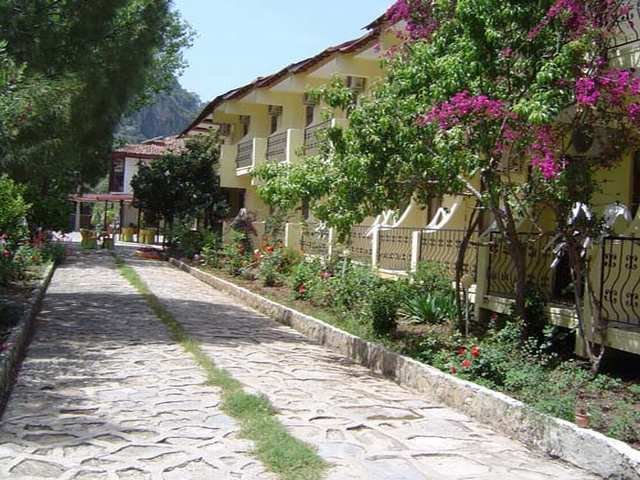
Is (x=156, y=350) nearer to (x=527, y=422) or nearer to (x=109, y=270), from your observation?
(x=527, y=422)

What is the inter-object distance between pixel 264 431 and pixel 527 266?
5766 millimetres

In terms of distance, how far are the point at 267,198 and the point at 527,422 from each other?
4.96m

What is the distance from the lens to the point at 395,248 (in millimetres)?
15570

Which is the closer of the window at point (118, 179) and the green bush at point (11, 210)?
the green bush at point (11, 210)

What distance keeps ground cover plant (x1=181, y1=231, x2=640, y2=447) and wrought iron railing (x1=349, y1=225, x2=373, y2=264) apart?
3.53 ft

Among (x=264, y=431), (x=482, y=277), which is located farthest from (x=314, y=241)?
(x=264, y=431)

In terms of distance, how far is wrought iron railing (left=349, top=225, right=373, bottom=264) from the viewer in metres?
16.5

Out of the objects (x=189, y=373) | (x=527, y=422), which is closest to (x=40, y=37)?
(x=189, y=373)

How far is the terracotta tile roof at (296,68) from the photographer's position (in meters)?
16.9

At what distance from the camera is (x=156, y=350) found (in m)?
10.1

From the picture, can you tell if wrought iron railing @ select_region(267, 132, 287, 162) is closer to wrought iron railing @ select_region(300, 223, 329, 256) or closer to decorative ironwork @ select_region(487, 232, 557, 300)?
wrought iron railing @ select_region(300, 223, 329, 256)

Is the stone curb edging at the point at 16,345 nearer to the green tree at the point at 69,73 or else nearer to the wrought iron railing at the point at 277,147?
the green tree at the point at 69,73

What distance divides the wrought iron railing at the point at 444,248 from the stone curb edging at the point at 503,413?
8.82ft

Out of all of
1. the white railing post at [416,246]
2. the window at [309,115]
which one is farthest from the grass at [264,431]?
the window at [309,115]
